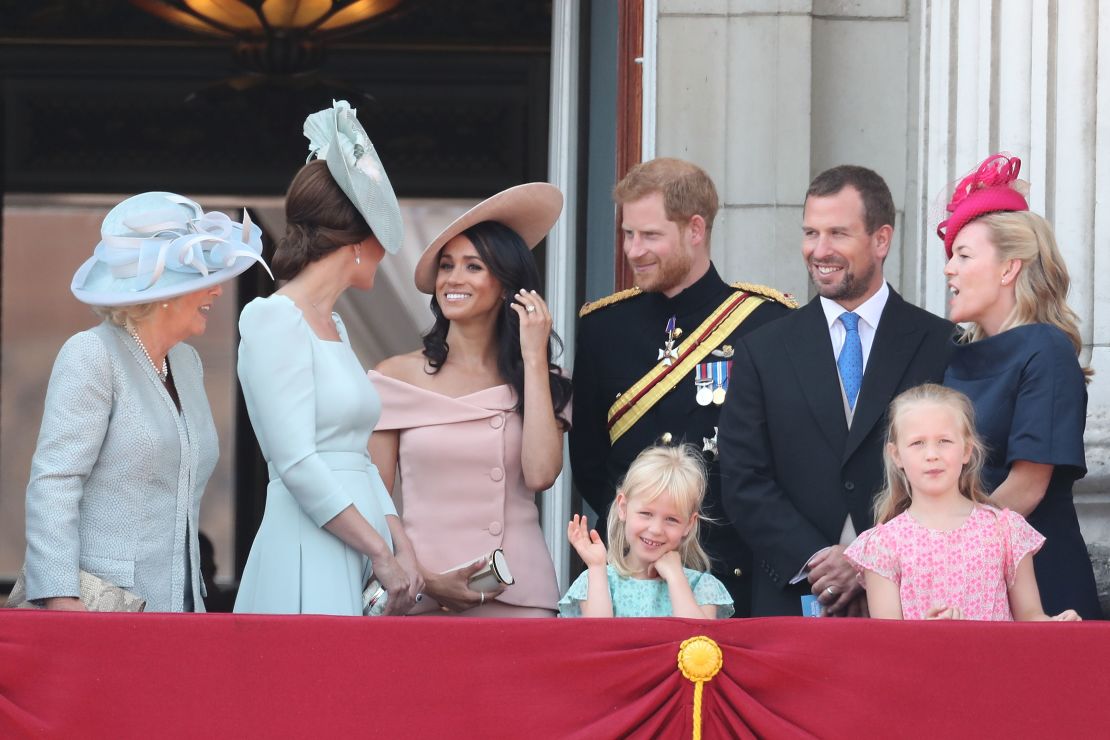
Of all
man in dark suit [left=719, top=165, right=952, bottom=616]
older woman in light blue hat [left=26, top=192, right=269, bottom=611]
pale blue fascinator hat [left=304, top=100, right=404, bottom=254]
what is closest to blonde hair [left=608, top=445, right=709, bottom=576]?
man in dark suit [left=719, top=165, right=952, bottom=616]

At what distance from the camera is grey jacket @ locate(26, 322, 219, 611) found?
3258mm

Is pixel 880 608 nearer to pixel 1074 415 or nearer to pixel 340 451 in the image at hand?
pixel 1074 415

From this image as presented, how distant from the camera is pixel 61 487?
326cm

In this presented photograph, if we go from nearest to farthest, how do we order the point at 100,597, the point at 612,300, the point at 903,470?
the point at 100,597 < the point at 903,470 < the point at 612,300

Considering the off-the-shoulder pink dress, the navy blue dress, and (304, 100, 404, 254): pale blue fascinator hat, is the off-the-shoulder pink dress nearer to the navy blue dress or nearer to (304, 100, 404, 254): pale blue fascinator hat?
(304, 100, 404, 254): pale blue fascinator hat

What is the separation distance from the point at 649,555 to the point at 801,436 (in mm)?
460

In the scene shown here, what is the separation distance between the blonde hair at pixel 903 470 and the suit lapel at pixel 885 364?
0.23m

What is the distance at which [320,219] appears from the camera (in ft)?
12.1

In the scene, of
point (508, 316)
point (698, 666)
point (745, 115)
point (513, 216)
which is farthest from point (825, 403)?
point (745, 115)

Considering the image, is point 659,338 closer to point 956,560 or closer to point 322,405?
point 322,405

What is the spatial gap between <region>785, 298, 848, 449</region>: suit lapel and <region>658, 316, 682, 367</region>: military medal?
36cm

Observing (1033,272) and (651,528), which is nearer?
(651,528)

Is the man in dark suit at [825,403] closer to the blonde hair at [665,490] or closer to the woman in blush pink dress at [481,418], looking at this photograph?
the blonde hair at [665,490]

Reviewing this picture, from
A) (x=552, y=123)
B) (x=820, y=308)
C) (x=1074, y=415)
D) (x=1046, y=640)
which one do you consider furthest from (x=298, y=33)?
(x=1046, y=640)
